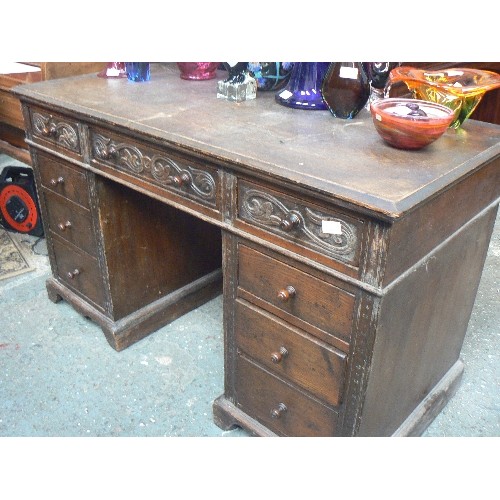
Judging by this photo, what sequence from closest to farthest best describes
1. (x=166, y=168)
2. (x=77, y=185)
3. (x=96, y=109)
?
1. (x=166, y=168)
2. (x=96, y=109)
3. (x=77, y=185)

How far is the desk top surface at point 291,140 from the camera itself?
1.02m

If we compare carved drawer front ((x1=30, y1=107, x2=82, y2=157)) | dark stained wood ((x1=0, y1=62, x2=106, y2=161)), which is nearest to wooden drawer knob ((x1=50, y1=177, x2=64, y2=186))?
carved drawer front ((x1=30, y1=107, x2=82, y2=157))

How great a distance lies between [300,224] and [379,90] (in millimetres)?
656

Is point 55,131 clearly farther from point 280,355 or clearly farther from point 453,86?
point 453,86

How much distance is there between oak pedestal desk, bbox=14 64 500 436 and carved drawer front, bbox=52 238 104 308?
61mm

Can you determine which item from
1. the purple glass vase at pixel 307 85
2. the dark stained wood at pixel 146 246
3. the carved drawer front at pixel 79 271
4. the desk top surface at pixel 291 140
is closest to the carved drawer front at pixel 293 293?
the desk top surface at pixel 291 140

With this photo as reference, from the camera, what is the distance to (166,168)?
136cm

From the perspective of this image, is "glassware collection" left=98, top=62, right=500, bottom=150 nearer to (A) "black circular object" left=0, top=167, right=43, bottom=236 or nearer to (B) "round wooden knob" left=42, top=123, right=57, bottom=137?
(B) "round wooden knob" left=42, top=123, right=57, bottom=137

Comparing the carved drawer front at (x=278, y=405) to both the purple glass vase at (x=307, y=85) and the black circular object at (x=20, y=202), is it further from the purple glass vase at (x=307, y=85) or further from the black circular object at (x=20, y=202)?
the black circular object at (x=20, y=202)

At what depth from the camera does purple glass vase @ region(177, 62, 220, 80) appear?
179 cm

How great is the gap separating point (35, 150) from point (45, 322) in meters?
0.66

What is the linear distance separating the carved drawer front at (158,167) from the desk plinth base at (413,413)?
2.06ft
